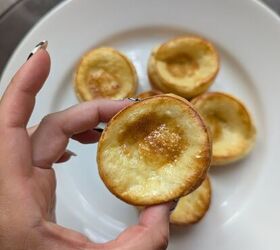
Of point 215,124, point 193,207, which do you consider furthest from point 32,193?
point 215,124

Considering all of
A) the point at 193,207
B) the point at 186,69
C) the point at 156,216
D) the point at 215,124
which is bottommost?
the point at 193,207

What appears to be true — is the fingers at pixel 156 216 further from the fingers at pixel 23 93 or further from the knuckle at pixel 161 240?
the fingers at pixel 23 93

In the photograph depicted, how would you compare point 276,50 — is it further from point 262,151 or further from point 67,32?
point 67,32

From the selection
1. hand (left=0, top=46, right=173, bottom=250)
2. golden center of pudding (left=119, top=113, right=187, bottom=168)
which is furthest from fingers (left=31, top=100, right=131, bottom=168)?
golden center of pudding (left=119, top=113, right=187, bottom=168)

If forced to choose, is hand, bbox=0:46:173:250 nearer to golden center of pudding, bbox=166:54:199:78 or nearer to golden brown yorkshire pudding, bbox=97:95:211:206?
golden brown yorkshire pudding, bbox=97:95:211:206

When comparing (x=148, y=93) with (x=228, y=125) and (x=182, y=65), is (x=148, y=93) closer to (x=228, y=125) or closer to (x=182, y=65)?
(x=182, y=65)

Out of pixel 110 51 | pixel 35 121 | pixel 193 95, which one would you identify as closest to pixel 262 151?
pixel 193 95
